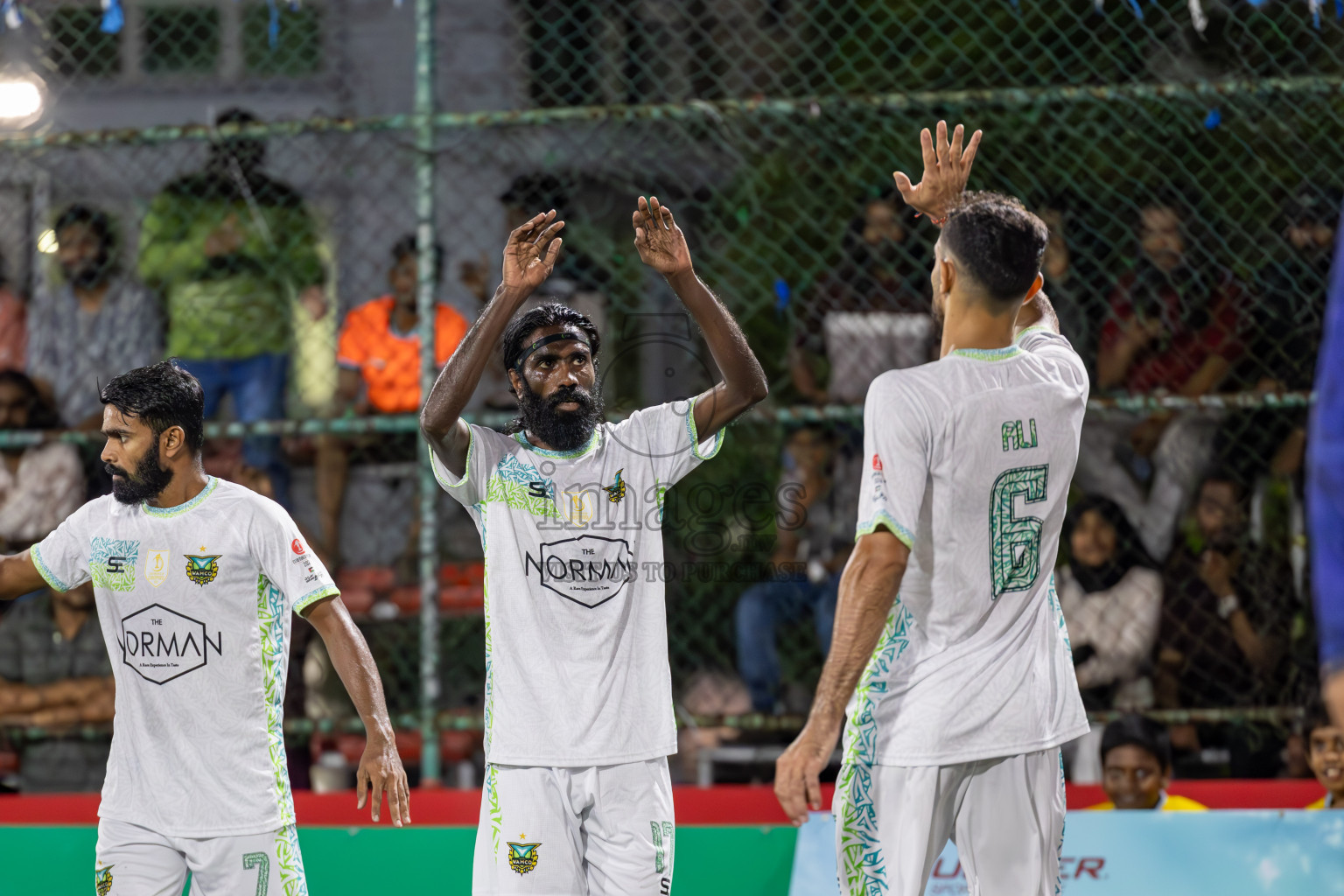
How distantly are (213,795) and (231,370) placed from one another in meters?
2.70

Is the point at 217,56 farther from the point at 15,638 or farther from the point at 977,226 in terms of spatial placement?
the point at 977,226

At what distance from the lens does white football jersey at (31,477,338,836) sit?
11.6 feet

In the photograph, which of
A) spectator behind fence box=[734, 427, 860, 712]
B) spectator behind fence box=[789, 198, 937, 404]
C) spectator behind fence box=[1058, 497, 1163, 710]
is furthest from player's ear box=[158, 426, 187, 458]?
spectator behind fence box=[1058, 497, 1163, 710]

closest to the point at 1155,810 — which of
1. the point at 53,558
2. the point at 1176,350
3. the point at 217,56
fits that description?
the point at 1176,350

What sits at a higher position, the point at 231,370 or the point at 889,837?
the point at 231,370

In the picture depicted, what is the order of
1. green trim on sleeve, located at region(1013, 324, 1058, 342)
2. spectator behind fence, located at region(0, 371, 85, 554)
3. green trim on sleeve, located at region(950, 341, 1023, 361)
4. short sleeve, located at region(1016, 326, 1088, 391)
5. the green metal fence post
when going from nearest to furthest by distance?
green trim on sleeve, located at region(950, 341, 1023, 361) < short sleeve, located at region(1016, 326, 1088, 391) < green trim on sleeve, located at region(1013, 324, 1058, 342) < the green metal fence post < spectator behind fence, located at region(0, 371, 85, 554)

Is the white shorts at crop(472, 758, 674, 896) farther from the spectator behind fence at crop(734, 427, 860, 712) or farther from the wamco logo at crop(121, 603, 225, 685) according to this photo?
the spectator behind fence at crop(734, 427, 860, 712)

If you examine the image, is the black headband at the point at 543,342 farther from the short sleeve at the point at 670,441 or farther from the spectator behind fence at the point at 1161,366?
the spectator behind fence at the point at 1161,366

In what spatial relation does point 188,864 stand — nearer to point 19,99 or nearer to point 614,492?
point 614,492

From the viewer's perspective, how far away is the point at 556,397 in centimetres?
361

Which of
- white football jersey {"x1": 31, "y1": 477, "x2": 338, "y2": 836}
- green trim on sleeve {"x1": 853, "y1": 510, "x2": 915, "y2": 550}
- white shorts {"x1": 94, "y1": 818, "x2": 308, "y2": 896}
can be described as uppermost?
green trim on sleeve {"x1": 853, "y1": 510, "x2": 915, "y2": 550}

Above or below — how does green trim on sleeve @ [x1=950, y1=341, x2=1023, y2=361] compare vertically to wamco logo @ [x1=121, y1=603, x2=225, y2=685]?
Result: above

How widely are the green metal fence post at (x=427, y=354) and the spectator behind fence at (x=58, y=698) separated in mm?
1267

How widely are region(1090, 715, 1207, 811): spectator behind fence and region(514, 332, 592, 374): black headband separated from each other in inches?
98.8
